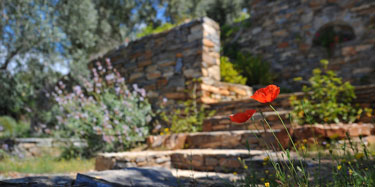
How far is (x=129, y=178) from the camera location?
197 cm

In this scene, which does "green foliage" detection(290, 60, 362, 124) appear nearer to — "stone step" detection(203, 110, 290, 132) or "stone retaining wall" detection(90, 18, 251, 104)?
"stone step" detection(203, 110, 290, 132)

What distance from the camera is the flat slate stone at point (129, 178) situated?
1742mm

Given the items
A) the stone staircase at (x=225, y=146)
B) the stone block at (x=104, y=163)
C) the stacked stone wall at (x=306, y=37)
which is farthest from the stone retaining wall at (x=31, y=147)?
the stacked stone wall at (x=306, y=37)

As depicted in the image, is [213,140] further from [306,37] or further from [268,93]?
[306,37]

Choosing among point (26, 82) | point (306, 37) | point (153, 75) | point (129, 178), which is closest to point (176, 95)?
point (153, 75)

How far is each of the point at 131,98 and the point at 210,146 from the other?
5.83ft

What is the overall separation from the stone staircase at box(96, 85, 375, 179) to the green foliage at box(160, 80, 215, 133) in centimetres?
26

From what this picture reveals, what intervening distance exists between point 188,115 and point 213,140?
1111mm

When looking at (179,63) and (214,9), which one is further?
(214,9)

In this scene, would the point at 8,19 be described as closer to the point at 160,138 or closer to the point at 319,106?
the point at 160,138

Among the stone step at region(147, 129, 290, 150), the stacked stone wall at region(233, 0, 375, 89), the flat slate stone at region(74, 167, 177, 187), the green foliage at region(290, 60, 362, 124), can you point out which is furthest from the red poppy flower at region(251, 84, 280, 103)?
the stacked stone wall at region(233, 0, 375, 89)

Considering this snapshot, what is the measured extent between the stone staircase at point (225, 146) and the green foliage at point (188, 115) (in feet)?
0.84

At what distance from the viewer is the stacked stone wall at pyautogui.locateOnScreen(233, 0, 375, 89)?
667 cm

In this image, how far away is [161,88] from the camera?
5.29m
